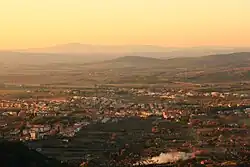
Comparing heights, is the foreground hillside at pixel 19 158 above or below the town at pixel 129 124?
above

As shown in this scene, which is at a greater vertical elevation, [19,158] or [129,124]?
[19,158]

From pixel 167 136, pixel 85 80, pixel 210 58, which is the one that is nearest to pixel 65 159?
pixel 167 136

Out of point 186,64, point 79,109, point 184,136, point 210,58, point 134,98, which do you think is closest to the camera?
point 184,136

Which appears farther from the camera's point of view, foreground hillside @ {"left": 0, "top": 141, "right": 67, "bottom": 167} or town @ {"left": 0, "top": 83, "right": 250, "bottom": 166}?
town @ {"left": 0, "top": 83, "right": 250, "bottom": 166}

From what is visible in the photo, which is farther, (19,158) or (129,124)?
(129,124)

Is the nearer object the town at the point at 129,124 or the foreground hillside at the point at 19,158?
the foreground hillside at the point at 19,158

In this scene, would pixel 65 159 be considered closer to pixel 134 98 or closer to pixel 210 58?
pixel 134 98

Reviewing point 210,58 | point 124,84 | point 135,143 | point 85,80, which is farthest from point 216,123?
point 210,58

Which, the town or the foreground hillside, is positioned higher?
the foreground hillside

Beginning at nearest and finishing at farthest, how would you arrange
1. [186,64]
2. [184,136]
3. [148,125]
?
[184,136]
[148,125]
[186,64]

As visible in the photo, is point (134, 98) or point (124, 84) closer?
point (134, 98)
